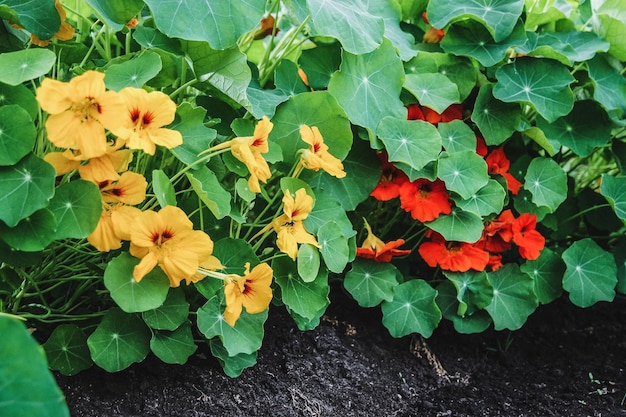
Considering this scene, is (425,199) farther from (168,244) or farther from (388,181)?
(168,244)

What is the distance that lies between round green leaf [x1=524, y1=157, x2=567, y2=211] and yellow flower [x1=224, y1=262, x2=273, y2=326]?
0.90 m

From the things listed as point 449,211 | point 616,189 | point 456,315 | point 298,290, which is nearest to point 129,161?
point 298,290

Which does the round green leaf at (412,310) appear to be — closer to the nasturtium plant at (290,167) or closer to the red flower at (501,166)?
the nasturtium plant at (290,167)

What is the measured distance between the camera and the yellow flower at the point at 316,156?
141 cm

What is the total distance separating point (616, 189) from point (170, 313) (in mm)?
1320

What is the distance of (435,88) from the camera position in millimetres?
1764

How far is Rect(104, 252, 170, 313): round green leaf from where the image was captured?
1216 mm

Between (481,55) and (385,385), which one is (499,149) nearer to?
(481,55)

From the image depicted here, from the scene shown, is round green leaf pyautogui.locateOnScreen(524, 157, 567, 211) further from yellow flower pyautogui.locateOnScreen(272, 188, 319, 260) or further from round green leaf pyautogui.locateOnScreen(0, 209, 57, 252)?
round green leaf pyautogui.locateOnScreen(0, 209, 57, 252)

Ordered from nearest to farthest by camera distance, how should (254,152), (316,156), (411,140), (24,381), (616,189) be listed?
(24,381), (254,152), (316,156), (411,140), (616,189)

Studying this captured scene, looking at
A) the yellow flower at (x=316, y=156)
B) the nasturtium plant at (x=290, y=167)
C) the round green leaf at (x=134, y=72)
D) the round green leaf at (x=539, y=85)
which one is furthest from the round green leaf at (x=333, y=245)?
the round green leaf at (x=539, y=85)

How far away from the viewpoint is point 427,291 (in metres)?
1.81

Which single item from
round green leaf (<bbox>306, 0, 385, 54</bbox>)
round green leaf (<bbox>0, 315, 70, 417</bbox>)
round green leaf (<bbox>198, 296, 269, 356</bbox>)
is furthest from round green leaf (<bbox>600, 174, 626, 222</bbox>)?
round green leaf (<bbox>0, 315, 70, 417</bbox>)

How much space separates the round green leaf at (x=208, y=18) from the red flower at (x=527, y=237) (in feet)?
3.04
